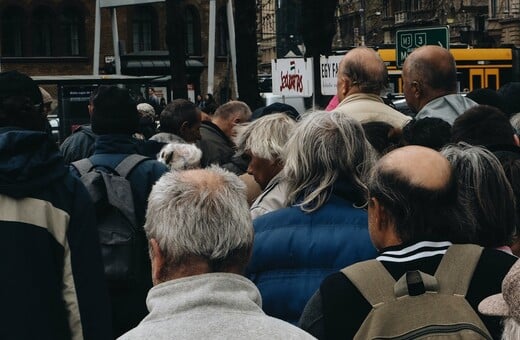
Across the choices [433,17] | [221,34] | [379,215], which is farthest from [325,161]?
[433,17]

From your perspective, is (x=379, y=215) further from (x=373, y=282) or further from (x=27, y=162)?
(x=27, y=162)

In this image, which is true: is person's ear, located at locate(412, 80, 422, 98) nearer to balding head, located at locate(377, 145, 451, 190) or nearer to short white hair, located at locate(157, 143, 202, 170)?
short white hair, located at locate(157, 143, 202, 170)

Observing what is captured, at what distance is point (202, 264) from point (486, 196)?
1.64 meters

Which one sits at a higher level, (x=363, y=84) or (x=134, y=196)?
(x=363, y=84)

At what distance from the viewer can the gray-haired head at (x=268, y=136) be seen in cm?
595

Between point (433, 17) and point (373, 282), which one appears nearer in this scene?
point (373, 282)

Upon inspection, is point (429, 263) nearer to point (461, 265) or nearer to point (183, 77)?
point (461, 265)

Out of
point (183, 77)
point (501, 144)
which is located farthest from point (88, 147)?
Result: point (183, 77)

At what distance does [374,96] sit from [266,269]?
2546 mm

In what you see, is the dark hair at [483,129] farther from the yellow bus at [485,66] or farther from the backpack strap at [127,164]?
the yellow bus at [485,66]

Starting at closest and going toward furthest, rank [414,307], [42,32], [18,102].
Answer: [414,307]
[18,102]
[42,32]

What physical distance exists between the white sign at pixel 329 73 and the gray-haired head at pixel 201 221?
36.5 ft

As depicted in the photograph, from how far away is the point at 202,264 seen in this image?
308 centimetres

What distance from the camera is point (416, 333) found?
3398mm
